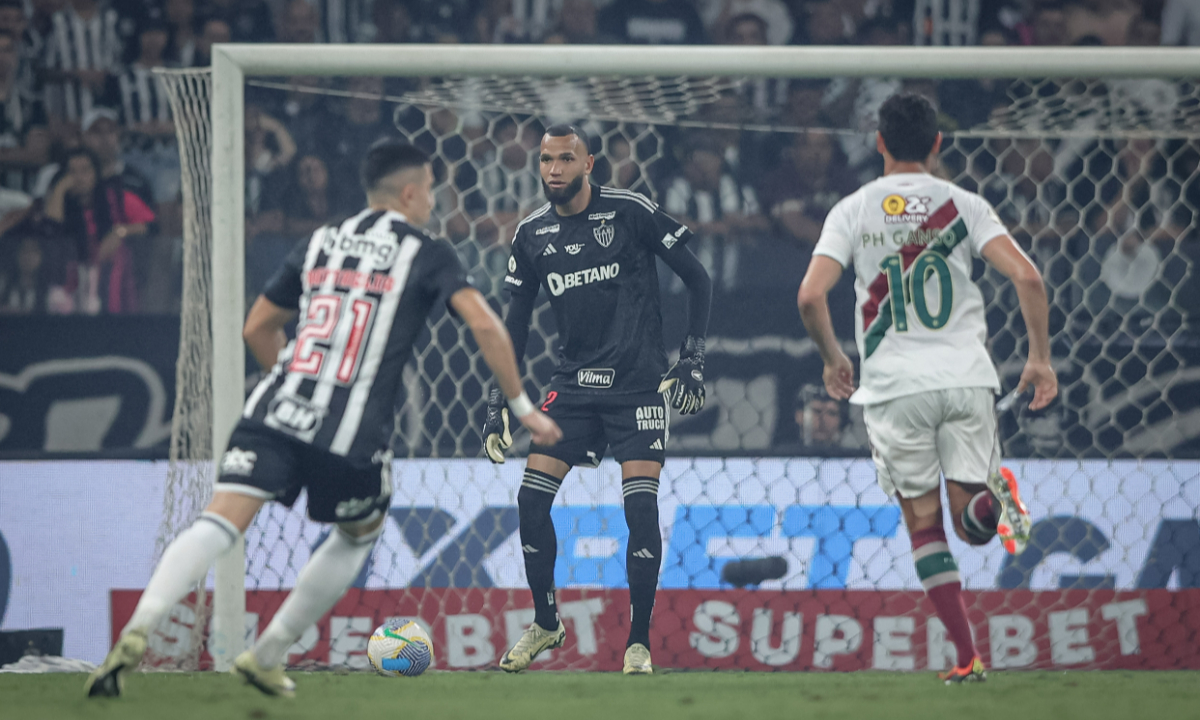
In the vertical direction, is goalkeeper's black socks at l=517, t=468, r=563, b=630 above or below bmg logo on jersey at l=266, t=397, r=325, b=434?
below

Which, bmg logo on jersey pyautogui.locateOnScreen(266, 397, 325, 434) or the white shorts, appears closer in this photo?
bmg logo on jersey pyautogui.locateOnScreen(266, 397, 325, 434)

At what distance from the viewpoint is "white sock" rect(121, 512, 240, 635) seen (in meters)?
3.08

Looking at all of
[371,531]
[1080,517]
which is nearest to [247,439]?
[371,531]

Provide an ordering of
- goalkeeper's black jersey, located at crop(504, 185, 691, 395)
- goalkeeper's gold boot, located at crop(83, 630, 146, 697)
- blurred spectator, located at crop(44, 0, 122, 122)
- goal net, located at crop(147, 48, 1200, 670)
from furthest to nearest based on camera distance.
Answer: blurred spectator, located at crop(44, 0, 122, 122), goal net, located at crop(147, 48, 1200, 670), goalkeeper's black jersey, located at crop(504, 185, 691, 395), goalkeeper's gold boot, located at crop(83, 630, 146, 697)

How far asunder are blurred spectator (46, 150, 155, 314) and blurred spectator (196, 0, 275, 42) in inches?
55.5

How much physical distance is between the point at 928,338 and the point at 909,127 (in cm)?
64

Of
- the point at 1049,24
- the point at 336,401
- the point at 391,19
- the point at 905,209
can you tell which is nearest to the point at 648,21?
the point at 391,19

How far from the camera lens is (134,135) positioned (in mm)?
7883

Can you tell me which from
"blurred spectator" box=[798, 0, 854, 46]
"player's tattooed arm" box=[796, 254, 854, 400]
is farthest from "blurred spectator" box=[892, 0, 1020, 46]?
"player's tattooed arm" box=[796, 254, 854, 400]

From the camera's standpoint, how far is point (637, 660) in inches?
168

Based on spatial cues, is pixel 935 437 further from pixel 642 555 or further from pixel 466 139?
pixel 466 139

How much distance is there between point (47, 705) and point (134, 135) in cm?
544

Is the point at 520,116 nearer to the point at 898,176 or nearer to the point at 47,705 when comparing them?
the point at 898,176

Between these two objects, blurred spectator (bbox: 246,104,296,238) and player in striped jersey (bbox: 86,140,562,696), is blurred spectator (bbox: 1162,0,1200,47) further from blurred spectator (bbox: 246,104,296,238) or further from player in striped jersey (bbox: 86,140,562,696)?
player in striped jersey (bbox: 86,140,562,696)
